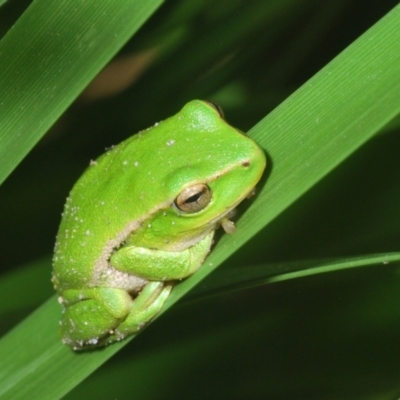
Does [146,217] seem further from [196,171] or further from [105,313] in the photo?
[105,313]

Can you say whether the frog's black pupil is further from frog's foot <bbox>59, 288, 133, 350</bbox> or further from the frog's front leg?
frog's foot <bbox>59, 288, 133, 350</bbox>

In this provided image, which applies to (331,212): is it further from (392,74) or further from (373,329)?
(392,74)

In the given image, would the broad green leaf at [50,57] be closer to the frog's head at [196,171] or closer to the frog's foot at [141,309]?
the frog's head at [196,171]

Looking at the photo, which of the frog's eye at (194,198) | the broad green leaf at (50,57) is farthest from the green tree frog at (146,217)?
the broad green leaf at (50,57)

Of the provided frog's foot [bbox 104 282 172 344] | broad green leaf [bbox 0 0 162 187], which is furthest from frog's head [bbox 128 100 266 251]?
broad green leaf [bbox 0 0 162 187]

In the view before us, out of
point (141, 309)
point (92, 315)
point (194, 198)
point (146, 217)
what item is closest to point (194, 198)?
point (194, 198)

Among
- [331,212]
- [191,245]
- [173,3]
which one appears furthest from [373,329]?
[173,3]

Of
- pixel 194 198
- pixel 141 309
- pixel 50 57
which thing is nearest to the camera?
pixel 50 57
